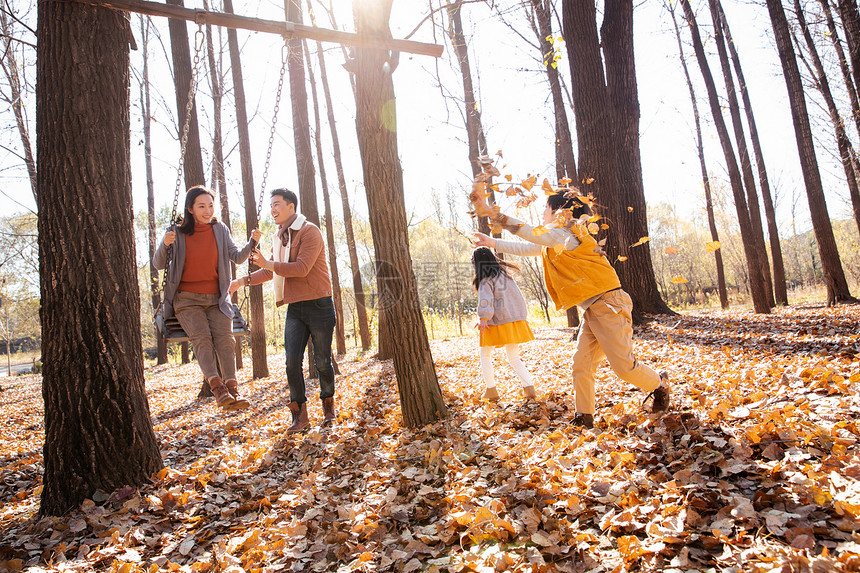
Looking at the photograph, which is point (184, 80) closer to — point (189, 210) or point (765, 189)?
point (189, 210)

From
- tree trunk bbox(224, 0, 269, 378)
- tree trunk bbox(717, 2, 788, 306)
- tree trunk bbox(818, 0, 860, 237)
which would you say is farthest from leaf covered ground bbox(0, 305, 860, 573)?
tree trunk bbox(717, 2, 788, 306)

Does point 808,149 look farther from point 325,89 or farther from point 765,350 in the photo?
point 325,89

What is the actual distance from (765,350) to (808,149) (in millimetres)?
7739

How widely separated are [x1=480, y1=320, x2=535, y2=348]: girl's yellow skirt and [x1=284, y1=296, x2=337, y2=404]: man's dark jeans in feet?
5.24

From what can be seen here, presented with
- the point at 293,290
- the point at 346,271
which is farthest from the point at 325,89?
the point at 346,271

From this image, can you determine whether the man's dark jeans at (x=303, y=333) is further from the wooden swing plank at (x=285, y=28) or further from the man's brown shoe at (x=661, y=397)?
the man's brown shoe at (x=661, y=397)

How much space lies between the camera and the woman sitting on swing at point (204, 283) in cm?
429

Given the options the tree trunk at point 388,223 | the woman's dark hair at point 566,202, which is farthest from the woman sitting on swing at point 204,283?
the woman's dark hair at point 566,202

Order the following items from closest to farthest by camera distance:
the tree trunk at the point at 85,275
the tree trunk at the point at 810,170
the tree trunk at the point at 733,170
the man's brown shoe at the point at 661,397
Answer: the tree trunk at the point at 85,275 < the man's brown shoe at the point at 661,397 < the tree trunk at the point at 810,170 < the tree trunk at the point at 733,170

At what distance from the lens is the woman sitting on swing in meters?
4.29

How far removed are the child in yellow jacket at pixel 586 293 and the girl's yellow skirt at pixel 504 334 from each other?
1.35 meters

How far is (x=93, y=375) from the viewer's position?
3297 millimetres

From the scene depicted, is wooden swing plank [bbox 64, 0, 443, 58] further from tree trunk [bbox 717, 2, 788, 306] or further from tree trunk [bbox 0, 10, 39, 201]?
tree trunk [bbox 717, 2, 788, 306]

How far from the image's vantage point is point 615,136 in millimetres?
8672
